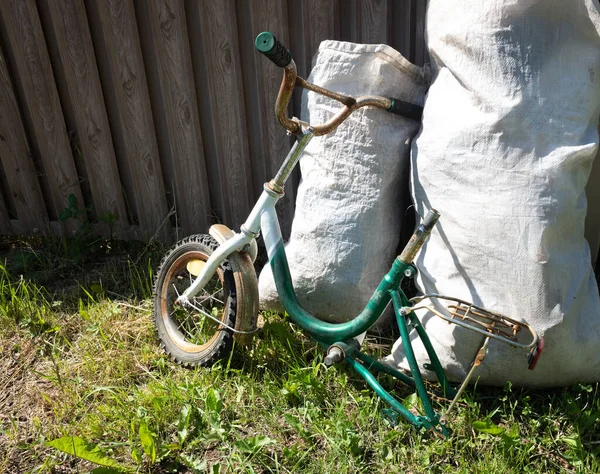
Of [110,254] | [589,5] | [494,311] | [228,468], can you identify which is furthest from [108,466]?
[589,5]

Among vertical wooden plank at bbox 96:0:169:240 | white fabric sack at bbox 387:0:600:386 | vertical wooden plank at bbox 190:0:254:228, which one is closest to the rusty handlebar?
white fabric sack at bbox 387:0:600:386

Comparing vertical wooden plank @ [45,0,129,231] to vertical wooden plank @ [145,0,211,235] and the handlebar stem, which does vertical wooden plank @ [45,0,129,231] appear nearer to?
vertical wooden plank @ [145,0,211,235]

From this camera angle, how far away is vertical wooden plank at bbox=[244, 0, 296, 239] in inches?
90.0

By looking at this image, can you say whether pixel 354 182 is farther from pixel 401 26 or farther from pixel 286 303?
pixel 401 26

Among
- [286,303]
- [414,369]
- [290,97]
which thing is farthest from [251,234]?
[414,369]

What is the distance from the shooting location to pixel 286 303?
1967 millimetres

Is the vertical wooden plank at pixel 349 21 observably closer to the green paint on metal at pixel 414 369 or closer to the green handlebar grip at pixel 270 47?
the green handlebar grip at pixel 270 47

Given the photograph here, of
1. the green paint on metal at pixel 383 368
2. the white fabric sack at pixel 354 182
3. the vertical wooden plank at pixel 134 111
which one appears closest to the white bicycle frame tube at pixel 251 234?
the white fabric sack at pixel 354 182

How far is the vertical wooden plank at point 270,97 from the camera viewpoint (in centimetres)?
229

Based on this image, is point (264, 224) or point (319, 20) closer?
point (264, 224)

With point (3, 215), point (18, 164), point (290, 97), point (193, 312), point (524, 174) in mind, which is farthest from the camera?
point (3, 215)

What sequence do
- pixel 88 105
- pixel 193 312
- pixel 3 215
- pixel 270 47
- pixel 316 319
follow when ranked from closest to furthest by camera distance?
pixel 270 47 → pixel 316 319 → pixel 193 312 → pixel 88 105 → pixel 3 215

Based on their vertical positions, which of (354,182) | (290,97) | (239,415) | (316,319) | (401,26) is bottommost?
(239,415)

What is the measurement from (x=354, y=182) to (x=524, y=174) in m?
0.58
